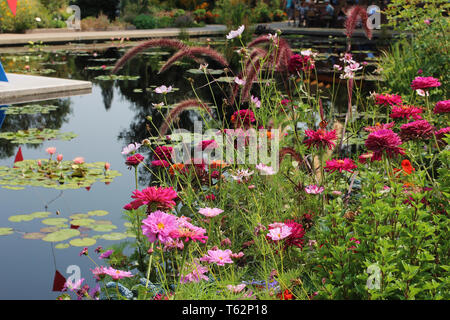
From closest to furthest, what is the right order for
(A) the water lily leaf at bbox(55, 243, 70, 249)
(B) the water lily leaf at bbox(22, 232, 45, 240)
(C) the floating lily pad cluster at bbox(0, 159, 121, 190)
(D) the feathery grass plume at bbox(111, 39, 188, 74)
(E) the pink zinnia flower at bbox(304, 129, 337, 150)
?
1. (E) the pink zinnia flower at bbox(304, 129, 337, 150)
2. (D) the feathery grass plume at bbox(111, 39, 188, 74)
3. (A) the water lily leaf at bbox(55, 243, 70, 249)
4. (B) the water lily leaf at bbox(22, 232, 45, 240)
5. (C) the floating lily pad cluster at bbox(0, 159, 121, 190)

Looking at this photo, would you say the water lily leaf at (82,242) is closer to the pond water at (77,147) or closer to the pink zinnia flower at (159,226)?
the pond water at (77,147)

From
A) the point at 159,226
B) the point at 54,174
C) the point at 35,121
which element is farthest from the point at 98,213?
the point at 35,121

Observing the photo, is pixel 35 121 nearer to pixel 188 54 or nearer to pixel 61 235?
pixel 61 235

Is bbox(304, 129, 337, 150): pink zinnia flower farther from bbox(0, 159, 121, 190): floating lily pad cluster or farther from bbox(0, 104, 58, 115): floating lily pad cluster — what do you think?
bbox(0, 104, 58, 115): floating lily pad cluster

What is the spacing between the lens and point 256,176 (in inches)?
114

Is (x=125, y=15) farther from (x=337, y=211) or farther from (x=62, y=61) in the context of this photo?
(x=337, y=211)

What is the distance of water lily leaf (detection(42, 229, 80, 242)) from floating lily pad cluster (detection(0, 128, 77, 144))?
7.63 ft

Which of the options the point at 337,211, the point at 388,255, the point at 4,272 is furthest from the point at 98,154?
the point at 388,255

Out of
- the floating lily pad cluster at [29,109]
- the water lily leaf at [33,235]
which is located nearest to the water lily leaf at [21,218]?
the water lily leaf at [33,235]

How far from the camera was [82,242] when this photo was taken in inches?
120

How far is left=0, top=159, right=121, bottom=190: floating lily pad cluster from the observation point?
4.06 meters

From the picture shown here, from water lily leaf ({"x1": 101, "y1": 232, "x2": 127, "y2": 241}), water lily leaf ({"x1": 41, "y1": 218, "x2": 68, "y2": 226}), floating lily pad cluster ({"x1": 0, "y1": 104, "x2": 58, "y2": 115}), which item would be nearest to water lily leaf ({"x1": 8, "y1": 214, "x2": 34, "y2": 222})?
water lily leaf ({"x1": 41, "y1": 218, "x2": 68, "y2": 226})

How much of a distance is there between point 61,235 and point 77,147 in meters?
2.33
